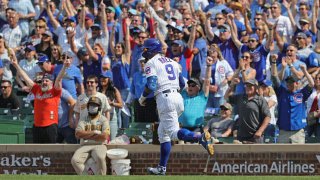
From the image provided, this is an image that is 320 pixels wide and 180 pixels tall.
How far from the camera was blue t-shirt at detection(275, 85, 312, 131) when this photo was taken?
18406 millimetres

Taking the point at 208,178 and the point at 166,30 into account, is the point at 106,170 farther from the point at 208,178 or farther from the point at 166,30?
the point at 166,30

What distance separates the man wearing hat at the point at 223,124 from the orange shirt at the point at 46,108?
8.98ft

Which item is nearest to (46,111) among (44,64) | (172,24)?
(44,64)

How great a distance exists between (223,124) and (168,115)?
3093 mm

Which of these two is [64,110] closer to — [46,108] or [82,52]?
[46,108]

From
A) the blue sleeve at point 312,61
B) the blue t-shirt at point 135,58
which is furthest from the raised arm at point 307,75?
the blue t-shirt at point 135,58

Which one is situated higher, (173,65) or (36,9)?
(36,9)

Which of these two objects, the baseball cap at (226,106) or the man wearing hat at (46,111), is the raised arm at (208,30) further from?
the man wearing hat at (46,111)

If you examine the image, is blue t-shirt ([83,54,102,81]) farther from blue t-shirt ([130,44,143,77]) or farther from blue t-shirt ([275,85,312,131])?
blue t-shirt ([275,85,312,131])

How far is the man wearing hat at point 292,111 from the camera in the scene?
60.3 ft

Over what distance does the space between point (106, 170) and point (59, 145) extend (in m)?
0.93

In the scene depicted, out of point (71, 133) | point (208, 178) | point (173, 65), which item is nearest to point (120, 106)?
point (71, 133)

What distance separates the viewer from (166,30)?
22.1 meters

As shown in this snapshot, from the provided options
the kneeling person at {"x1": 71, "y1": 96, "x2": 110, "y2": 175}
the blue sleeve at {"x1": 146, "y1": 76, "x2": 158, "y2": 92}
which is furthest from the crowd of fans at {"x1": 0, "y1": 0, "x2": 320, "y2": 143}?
the blue sleeve at {"x1": 146, "y1": 76, "x2": 158, "y2": 92}
